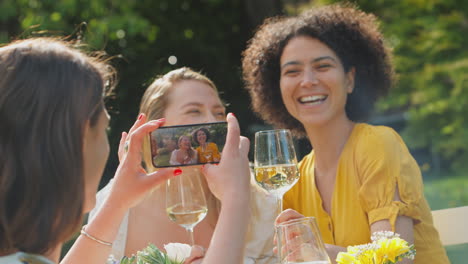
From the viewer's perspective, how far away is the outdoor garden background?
25.6 feet

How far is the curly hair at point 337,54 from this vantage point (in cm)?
310

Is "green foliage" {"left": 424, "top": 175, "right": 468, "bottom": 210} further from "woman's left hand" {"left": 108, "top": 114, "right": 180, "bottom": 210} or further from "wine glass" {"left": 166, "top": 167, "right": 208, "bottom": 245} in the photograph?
"woman's left hand" {"left": 108, "top": 114, "right": 180, "bottom": 210}

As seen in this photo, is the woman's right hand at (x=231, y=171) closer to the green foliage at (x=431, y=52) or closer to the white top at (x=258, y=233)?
the white top at (x=258, y=233)

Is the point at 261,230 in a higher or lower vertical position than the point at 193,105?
lower

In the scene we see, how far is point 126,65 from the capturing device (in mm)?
8219

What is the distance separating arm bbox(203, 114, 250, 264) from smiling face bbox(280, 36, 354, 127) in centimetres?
121

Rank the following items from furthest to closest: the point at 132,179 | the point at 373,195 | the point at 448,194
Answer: the point at 448,194 < the point at 373,195 < the point at 132,179

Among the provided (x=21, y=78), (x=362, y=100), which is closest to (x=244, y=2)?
(x=362, y=100)

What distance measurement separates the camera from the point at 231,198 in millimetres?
1644

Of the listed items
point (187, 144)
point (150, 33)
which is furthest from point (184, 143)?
point (150, 33)

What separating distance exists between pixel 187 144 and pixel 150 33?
7224 millimetres

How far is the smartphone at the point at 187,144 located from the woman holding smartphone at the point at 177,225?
33.9 inches

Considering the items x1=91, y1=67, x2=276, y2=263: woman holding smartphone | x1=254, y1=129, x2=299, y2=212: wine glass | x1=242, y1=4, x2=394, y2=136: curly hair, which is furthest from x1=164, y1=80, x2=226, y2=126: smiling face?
x1=254, y1=129, x2=299, y2=212: wine glass

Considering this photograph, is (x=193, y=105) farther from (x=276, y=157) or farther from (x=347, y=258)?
(x=347, y=258)
